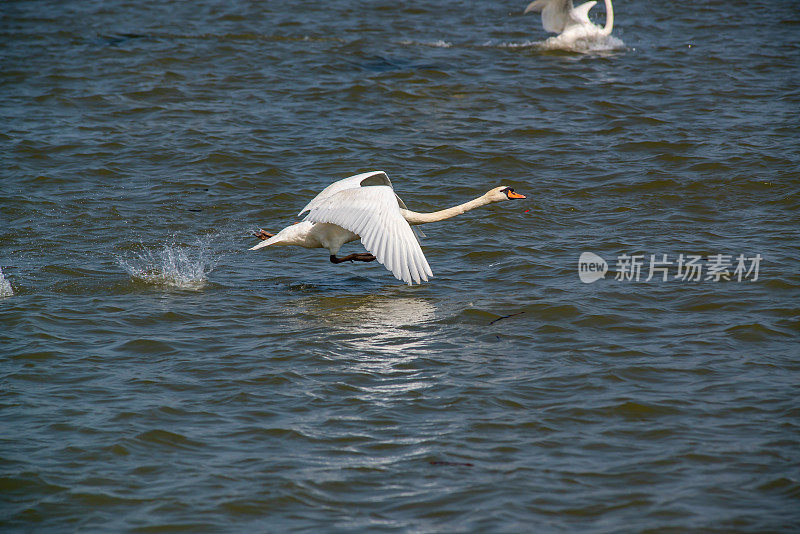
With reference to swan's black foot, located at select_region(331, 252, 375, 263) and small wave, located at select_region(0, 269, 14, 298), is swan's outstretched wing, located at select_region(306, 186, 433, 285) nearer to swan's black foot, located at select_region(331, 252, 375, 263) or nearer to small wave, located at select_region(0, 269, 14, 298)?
swan's black foot, located at select_region(331, 252, 375, 263)

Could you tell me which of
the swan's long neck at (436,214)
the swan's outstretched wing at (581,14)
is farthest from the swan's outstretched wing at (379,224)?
the swan's outstretched wing at (581,14)

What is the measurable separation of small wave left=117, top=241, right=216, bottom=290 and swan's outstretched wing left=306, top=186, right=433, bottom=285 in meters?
1.41

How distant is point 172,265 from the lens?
29.3 ft

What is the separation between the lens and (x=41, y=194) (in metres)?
11.0

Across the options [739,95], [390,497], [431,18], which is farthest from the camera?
[431,18]

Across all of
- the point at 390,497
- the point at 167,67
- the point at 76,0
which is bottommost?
the point at 390,497

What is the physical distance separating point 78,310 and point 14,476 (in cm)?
279

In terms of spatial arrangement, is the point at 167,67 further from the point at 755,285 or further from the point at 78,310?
the point at 755,285

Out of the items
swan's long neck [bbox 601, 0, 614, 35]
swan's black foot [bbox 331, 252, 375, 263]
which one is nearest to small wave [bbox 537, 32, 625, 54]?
swan's long neck [bbox 601, 0, 614, 35]

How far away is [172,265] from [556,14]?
39.1ft

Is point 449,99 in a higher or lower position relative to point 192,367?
higher

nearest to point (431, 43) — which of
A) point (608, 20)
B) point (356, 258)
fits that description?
point (608, 20)

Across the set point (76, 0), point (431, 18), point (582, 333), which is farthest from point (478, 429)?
point (76, 0)

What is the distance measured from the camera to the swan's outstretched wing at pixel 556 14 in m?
18.1
